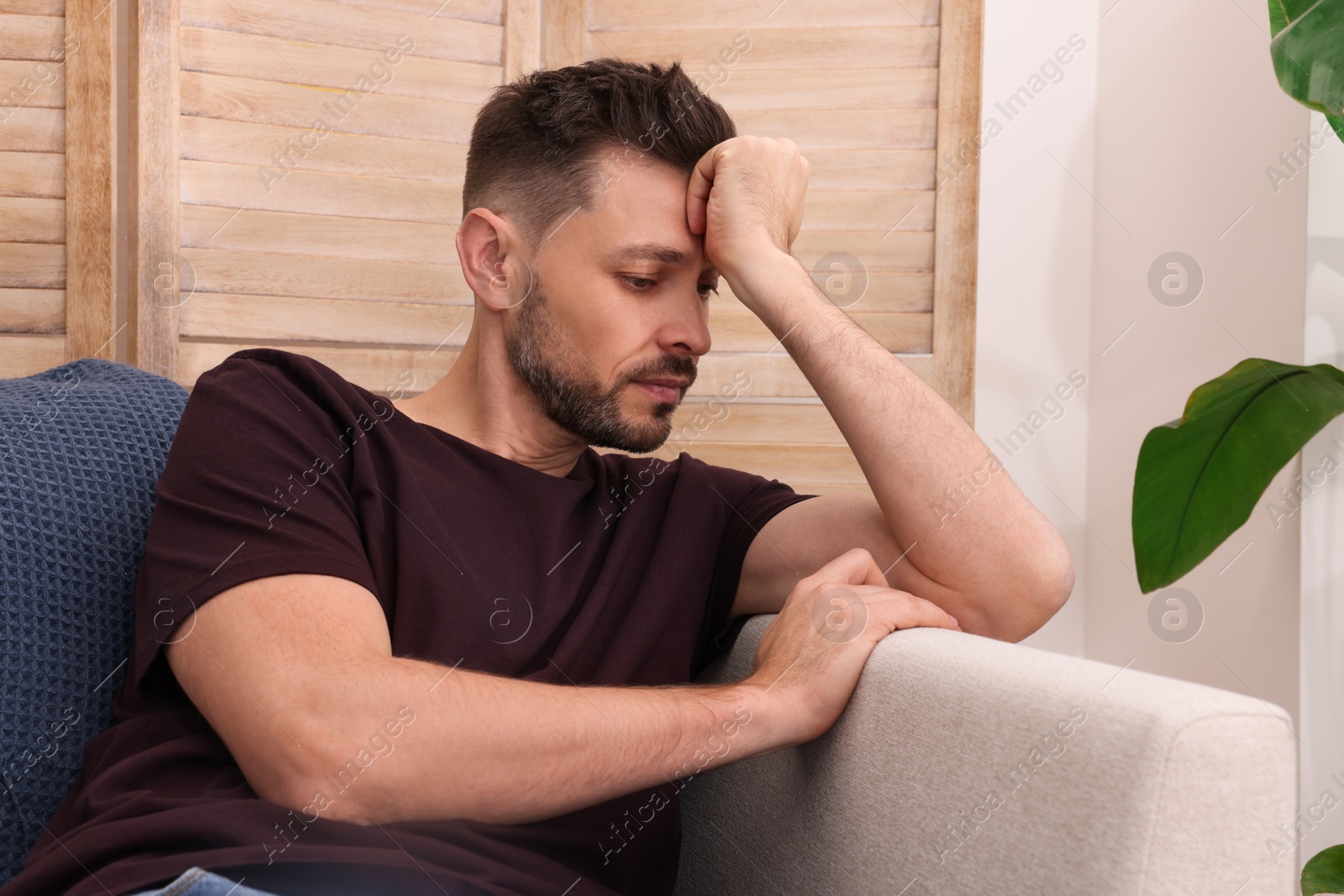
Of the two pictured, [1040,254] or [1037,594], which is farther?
[1040,254]

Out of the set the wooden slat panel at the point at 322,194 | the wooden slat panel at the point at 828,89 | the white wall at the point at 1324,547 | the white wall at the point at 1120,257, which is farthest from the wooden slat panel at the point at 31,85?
the white wall at the point at 1324,547

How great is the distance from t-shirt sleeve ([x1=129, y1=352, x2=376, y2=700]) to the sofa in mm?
114

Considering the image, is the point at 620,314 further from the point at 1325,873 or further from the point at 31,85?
the point at 31,85

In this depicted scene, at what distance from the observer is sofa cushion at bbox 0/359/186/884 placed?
90 centimetres

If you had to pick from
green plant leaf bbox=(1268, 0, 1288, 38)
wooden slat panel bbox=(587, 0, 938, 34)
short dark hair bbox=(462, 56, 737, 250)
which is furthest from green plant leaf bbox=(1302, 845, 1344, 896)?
wooden slat panel bbox=(587, 0, 938, 34)

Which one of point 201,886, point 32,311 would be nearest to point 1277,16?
point 201,886

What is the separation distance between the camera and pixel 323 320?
1729 millimetres

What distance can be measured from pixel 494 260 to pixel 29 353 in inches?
36.3

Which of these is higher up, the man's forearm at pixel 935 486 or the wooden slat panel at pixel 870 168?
the wooden slat panel at pixel 870 168

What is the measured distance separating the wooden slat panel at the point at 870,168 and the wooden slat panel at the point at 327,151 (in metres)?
0.66

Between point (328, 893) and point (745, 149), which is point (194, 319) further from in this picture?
point (328, 893)

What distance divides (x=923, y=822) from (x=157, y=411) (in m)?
0.87

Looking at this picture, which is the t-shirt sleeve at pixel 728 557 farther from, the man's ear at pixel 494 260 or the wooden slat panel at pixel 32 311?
the wooden slat panel at pixel 32 311

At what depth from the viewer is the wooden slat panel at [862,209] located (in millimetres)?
1838
